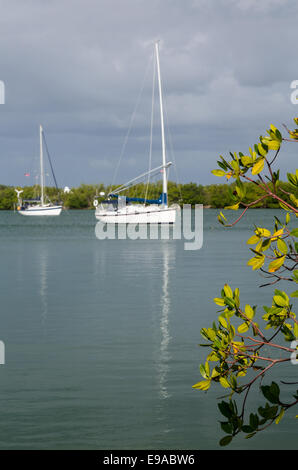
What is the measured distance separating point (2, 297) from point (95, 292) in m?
2.68

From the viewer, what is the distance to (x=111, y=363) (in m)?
11.0

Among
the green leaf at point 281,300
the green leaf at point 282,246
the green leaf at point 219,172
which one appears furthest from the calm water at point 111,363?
the green leaf at point 219,172

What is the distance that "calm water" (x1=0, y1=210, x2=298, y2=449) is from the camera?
7.83 m

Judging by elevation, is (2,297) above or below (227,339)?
below

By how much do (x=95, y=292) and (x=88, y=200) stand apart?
588 ft

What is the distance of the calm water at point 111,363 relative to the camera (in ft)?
25.7

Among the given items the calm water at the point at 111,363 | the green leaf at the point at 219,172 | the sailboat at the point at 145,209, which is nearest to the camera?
the green leaf at the point at 219,172

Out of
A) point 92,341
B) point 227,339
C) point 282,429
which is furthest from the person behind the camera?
point 92,341

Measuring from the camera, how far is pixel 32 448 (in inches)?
291

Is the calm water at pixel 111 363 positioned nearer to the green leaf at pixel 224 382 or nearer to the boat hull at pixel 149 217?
the green leaf at pixel 224 382

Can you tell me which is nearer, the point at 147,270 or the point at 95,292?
the point at 95,292
